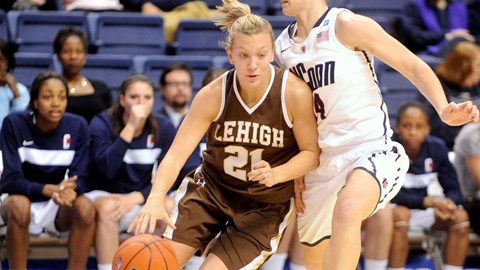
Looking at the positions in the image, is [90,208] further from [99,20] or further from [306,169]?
[99,20]

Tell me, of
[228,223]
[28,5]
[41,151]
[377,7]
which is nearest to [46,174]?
[41,151]

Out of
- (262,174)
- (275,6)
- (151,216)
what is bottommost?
(151,216)

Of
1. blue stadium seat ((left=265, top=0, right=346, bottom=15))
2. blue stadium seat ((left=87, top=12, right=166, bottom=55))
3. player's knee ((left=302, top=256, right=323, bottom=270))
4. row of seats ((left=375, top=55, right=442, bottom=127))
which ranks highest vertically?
blue stadium seat ((left=265, top=0, right=346, bottom=15))

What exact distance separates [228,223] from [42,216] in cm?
198

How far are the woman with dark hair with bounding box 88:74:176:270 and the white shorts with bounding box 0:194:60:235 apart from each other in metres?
0.27

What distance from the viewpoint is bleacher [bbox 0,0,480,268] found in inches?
297

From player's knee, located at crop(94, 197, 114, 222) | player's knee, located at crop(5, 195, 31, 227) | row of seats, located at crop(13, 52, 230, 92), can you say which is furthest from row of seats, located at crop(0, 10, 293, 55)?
player's knee, located at crop(5, 195, 31, 227)

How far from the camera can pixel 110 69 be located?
24.8 feet

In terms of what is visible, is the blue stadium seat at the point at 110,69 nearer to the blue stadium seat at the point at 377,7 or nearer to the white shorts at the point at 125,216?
the white shorts at the point at 125,216

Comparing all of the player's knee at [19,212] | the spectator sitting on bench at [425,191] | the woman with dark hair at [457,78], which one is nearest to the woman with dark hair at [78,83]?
the player's knee at [19,212]

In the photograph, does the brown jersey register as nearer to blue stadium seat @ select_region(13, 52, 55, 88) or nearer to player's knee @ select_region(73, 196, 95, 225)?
player's knee @ select_region(73, 196, 95, 225)

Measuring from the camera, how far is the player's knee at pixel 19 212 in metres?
→ 5.79

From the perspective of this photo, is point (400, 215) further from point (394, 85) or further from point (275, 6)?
point (275, 6)

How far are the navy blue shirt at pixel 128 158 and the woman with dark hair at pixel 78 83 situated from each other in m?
0.54
